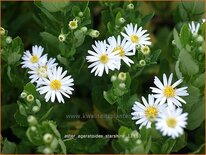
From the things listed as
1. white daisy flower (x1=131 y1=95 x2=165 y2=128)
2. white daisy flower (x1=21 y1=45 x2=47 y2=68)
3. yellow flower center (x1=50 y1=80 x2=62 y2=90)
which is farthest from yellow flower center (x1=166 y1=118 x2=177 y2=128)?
white daisy flower (x1=21 y1=45 x2=47 y2=68)

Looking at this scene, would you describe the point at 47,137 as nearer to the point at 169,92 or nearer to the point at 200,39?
the point at 169,92

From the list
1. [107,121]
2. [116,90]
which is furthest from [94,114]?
[116,90]

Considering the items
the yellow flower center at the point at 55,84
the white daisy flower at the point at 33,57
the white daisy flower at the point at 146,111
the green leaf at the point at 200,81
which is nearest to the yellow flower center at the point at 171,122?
the white daisy flower at the point at 146,111

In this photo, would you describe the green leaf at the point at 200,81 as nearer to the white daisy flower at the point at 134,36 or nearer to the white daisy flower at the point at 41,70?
the white daisy flower at the point at 134,36

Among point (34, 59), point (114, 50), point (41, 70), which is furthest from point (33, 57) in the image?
point (114, 50)

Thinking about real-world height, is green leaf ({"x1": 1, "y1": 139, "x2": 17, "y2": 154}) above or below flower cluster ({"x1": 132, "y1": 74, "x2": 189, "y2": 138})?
below

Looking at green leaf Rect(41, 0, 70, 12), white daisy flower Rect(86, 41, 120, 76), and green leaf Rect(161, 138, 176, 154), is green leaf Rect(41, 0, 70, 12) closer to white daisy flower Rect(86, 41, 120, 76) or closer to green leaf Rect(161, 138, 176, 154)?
white daisy flower Rect(86, 41, 120, 76)

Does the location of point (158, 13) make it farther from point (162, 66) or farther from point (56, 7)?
point (56, 7)
